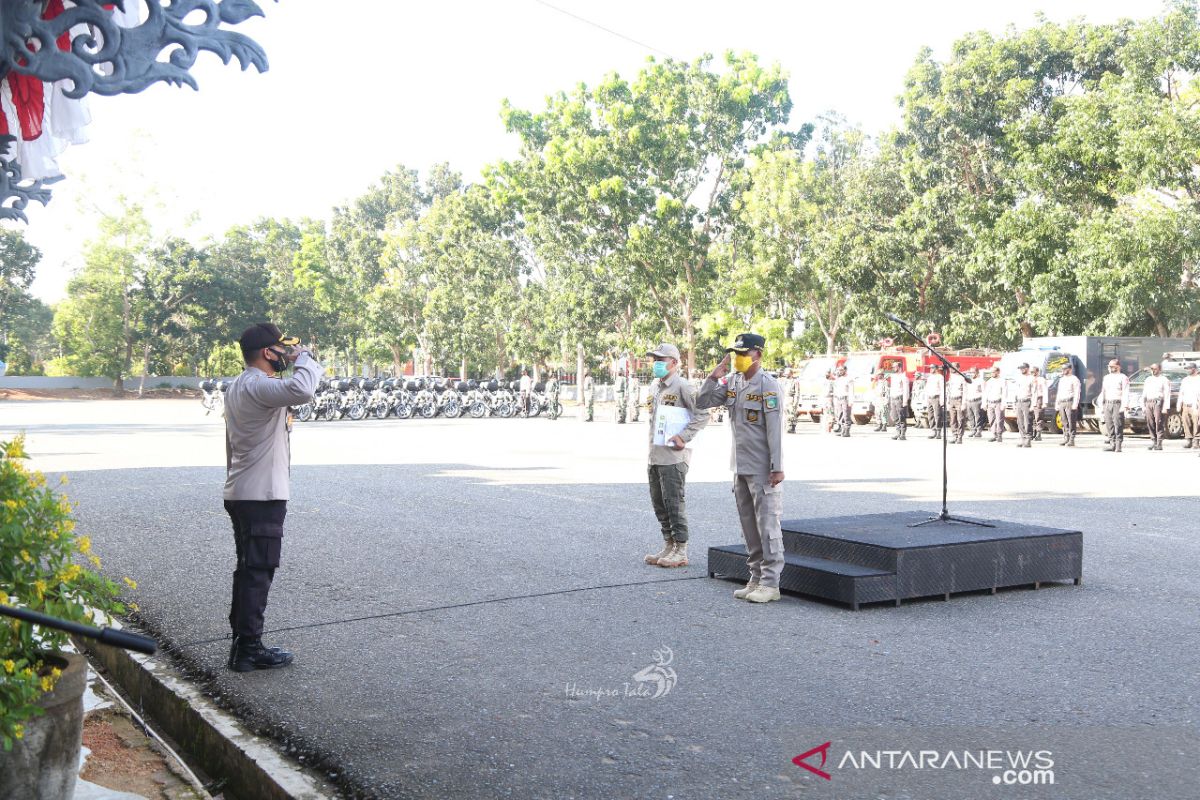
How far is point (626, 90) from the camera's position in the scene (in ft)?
144

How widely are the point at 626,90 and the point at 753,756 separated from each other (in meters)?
41.9

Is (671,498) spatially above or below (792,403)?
below

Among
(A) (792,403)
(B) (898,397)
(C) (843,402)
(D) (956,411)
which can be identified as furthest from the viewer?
(A) (792,403)

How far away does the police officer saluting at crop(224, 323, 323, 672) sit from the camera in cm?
566

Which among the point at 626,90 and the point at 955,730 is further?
the point at 626,90

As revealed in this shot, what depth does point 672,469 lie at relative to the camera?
28.7 feet

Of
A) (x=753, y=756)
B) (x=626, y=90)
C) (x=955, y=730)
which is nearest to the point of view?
(x=753, y=756)

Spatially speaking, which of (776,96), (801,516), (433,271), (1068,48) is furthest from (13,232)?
(801,516)

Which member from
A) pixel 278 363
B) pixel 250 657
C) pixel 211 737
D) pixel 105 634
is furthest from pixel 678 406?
pixel 105 634

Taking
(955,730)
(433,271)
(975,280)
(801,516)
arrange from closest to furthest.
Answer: (955,730) → (801,516) → (975,280) → (433,271)

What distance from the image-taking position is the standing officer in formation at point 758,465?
23.8 ft

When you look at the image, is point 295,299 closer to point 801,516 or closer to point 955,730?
point 801,516

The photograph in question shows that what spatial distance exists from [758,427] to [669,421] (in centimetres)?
145

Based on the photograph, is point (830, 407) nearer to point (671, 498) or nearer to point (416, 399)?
point (416, 399)
